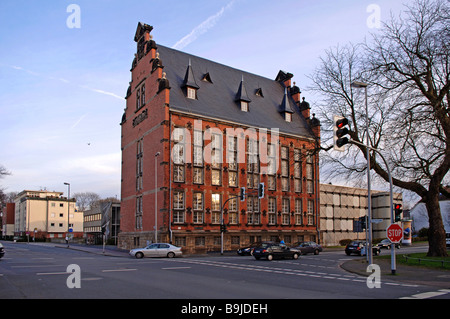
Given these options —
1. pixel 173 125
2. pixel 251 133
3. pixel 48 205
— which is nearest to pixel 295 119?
pixel 251 133

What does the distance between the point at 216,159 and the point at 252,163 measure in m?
5.61

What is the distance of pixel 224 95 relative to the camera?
2069 inches

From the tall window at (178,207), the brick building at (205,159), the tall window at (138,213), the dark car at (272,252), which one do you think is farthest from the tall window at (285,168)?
the dark car at (272,252)

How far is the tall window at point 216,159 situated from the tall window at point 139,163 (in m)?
8.62

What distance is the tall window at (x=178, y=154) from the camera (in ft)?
144

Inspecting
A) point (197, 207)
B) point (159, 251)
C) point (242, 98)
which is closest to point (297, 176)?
point (242, 98)

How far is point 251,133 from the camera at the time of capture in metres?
50.8

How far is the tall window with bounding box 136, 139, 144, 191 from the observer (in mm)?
48688

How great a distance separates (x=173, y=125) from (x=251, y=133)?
36.8 feet

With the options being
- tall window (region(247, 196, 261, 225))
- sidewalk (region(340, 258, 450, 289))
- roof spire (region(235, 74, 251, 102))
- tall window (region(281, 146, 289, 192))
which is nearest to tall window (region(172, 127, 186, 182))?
tall window (region(247, 196, 261, 225))

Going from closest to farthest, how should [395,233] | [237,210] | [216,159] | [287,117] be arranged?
[395,233] → [216,159] → [237,210] → [287,117]

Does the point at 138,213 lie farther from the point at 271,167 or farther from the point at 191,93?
the point at 271,167
